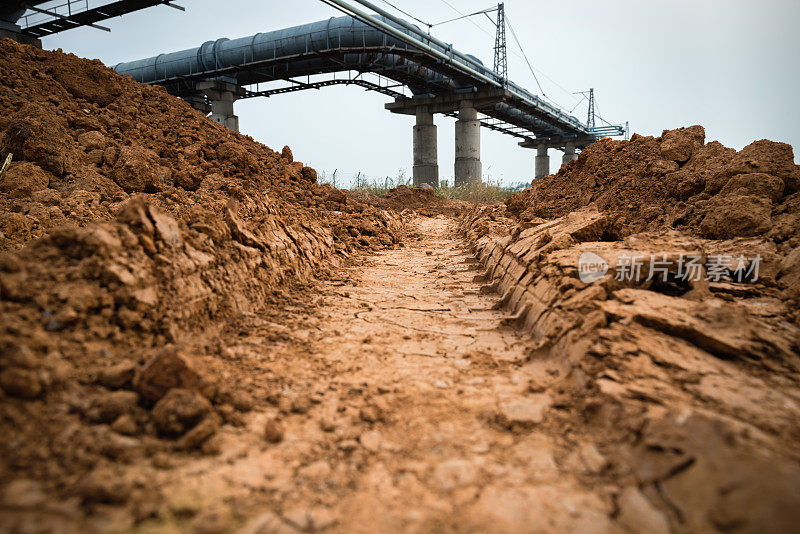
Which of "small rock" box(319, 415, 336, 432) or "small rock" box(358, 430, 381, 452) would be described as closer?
"small rock" box(358, 430, 381, 452)

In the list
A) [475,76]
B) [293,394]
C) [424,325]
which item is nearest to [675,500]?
[293,394]

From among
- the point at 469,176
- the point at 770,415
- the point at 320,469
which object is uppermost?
the point at 469,176

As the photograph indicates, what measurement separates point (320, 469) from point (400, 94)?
56.5ft

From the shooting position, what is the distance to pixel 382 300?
3.88 metres

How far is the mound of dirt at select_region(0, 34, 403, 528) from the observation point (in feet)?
5.06

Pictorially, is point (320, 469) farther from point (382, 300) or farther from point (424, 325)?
point (382, 300)
